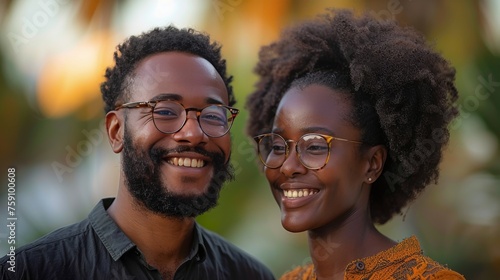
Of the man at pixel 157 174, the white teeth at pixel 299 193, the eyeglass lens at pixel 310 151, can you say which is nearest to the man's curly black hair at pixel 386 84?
the eyeglass lens at pixel 310 151

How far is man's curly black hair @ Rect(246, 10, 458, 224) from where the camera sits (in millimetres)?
3822

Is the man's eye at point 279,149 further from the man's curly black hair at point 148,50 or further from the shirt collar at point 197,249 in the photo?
the shirt collar at point 197,249

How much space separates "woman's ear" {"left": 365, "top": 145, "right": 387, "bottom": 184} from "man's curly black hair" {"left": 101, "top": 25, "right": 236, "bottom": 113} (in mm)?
1019

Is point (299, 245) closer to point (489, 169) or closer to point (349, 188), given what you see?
point (489, 169)

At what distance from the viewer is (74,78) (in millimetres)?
6934

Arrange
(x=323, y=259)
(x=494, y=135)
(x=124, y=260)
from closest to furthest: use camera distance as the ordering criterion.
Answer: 1. (x=124, y=260)
2. (x=323, y=259)
3. (x=494, y=135)

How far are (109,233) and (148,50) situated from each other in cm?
108

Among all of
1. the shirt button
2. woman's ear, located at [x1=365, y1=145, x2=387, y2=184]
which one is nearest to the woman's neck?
the shirt button

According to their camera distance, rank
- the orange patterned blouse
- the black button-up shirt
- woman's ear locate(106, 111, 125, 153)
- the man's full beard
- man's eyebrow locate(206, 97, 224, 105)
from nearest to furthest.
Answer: the black button-up shirt → the orange patterned blouse → the man's full beard → man's eyebrow locate(206, 97, 224, 105) → woman's ear locate(106, 111, 125, 153)

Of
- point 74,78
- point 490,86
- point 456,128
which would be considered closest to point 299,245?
point 456,128

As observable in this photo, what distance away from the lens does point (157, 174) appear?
3619 mm

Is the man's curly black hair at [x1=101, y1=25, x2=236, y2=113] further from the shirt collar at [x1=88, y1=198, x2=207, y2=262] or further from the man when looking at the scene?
the shirt collar at [x1=88, y1=198, x2=207, y2=262]

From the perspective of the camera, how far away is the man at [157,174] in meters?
3.52

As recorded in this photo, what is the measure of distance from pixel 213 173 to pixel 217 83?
20.9 inches
